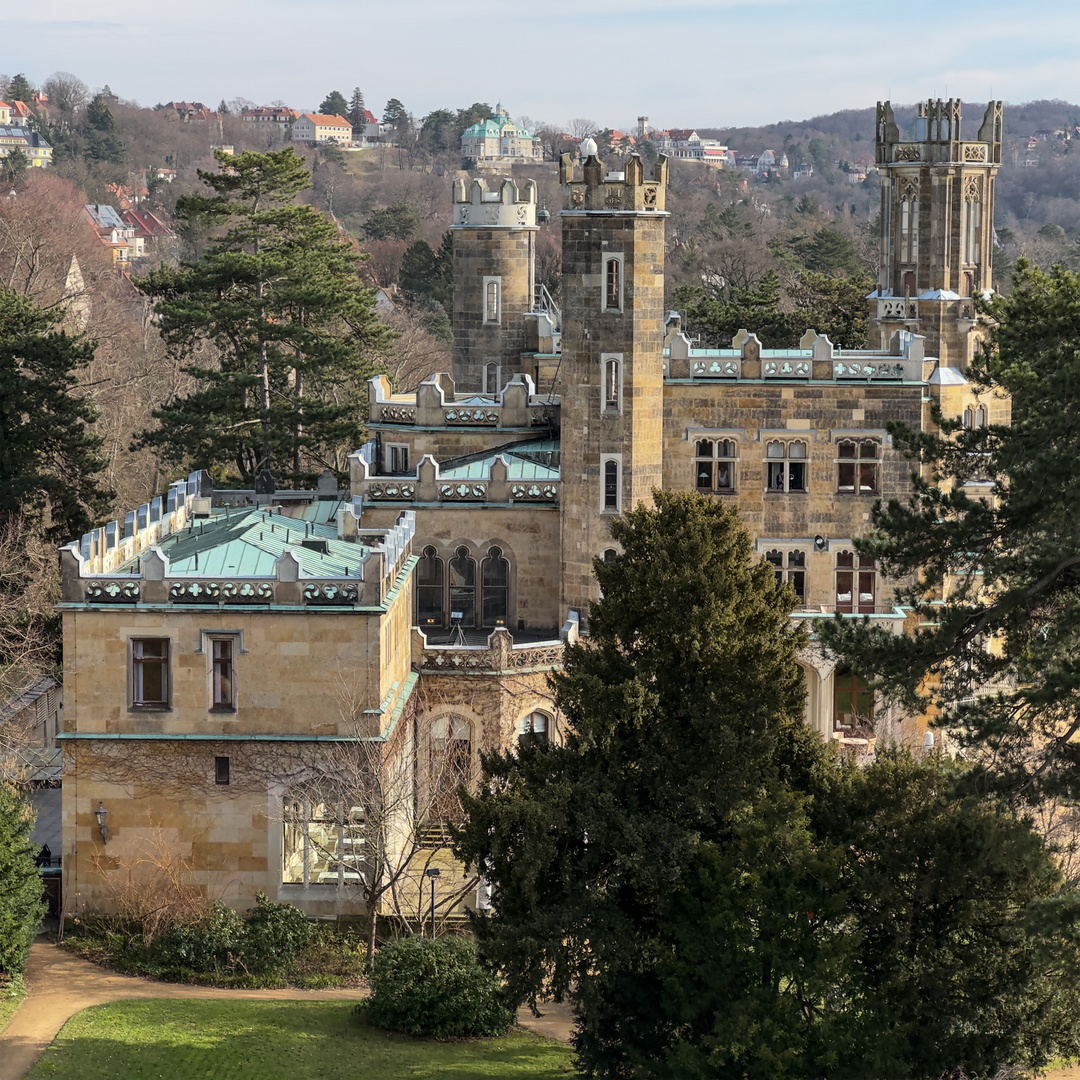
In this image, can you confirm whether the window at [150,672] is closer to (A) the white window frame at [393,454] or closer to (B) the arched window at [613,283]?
(B) the arched window at [613,283]

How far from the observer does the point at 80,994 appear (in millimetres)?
33875

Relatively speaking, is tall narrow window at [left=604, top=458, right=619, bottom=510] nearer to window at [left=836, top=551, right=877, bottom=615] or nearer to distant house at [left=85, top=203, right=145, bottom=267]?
window at [left=836, top=551, right=877, bottom=615]

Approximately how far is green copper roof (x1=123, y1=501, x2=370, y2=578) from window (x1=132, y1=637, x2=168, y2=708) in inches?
56.7

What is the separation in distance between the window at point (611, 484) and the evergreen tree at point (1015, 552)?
15385 mm

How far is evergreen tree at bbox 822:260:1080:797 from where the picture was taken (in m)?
27.0

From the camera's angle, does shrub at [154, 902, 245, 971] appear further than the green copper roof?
No

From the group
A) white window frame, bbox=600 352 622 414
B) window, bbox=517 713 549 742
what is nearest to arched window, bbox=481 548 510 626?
window, bbox=517 713 549 742

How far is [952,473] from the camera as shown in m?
29.8

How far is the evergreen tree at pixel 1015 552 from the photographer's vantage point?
2702 cm

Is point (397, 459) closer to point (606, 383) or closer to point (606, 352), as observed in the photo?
point (606, 383)

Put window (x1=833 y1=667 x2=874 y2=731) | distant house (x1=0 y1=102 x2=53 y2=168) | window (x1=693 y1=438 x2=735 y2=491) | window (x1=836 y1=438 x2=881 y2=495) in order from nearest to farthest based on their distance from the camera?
window (x1=836 y1=438 x2=881 y2=495)
window (x1=693 y1=438 x2=735 y2=491)
window (x1=833 y1=667 x2=874 y2=731)
distant house (x1=0 y1=102 x2=53 y2=168)

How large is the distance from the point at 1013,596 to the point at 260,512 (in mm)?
19541

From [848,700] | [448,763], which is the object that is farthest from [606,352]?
[848,700]

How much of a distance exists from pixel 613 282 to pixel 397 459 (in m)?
8.93
